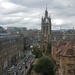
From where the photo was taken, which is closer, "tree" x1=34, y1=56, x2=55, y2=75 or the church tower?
"tree" x1=34, y1=56, x2=55, y2=75

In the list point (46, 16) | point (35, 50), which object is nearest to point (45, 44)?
point (46, 16)

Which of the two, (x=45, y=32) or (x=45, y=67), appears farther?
(x=45, y=32)

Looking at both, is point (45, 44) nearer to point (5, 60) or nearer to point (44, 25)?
point (44, 25)

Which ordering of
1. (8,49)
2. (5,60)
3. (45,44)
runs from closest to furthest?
(5,60)
(8,49)
(45,44)

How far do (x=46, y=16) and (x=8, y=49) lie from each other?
55713mm

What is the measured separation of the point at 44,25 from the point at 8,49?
167 ft

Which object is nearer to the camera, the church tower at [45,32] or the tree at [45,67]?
the tree at [45,67]

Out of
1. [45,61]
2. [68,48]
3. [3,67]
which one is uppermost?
[68,48]

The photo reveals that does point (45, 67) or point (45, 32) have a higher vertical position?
point (45, 32)

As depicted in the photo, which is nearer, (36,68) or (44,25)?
(36,68)

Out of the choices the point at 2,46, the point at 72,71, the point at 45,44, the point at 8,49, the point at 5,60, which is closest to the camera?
the point at 72,71

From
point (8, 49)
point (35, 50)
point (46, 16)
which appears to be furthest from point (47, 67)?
point (46, 16)

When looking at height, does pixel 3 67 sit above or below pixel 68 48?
below

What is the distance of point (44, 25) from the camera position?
128375 millimetres
